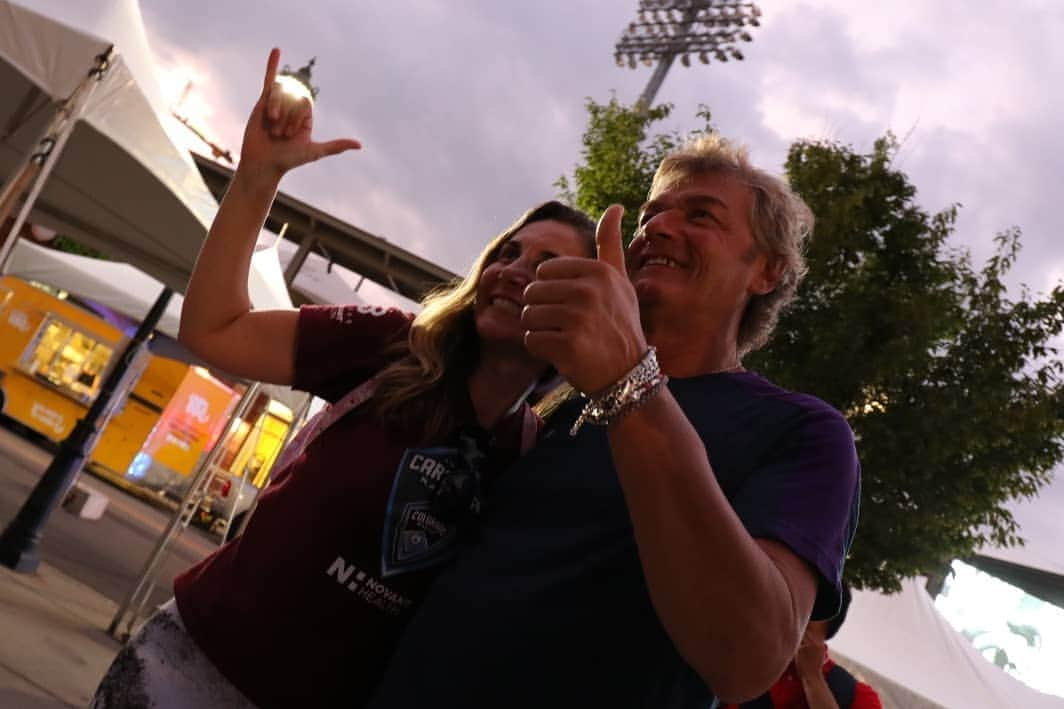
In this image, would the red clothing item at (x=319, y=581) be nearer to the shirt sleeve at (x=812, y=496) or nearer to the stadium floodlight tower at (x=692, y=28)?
the shirt sleeve at (x=812, y=496)

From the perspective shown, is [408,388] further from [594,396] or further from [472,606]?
[594,396]

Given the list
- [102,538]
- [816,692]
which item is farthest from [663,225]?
[102,538]

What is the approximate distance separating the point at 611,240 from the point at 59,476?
25.9 ft

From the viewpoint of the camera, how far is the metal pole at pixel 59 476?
700cm

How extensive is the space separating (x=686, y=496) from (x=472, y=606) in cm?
50

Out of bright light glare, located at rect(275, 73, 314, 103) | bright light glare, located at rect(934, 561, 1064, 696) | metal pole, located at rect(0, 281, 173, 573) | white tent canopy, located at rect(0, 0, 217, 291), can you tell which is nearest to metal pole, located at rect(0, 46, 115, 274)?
white tent canopy, located at rect(0, 0, 217, 291)

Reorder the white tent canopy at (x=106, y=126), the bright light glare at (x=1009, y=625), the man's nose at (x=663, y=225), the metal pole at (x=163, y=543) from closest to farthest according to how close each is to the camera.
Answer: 1. the man's nose at (x=663, y=225)
2. the white tent canopy at (x=106, y=126)
3. the metal pole at (x=163, y=543)
4. the bright light glare at (x=1009, y=625)

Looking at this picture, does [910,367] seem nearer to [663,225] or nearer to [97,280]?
[663,225]

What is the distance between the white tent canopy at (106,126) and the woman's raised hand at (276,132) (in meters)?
2.41

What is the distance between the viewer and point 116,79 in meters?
3.72

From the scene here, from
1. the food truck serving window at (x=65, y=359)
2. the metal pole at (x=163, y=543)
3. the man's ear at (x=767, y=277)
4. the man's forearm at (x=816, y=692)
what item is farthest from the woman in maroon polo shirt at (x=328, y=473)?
the food truck serving window at (x=65, y=359)

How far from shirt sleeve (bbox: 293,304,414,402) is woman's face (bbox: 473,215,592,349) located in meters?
0.22

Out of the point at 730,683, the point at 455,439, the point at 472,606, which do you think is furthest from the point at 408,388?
the point at 730,683

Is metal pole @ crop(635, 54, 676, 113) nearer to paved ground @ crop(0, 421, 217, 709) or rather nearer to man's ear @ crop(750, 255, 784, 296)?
paved ground @ crop(0, 421, 217, 709)
